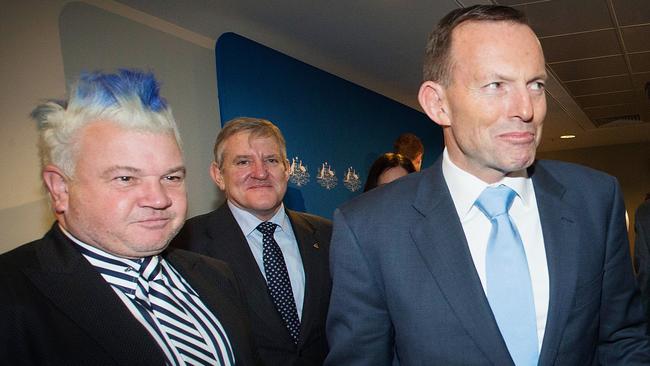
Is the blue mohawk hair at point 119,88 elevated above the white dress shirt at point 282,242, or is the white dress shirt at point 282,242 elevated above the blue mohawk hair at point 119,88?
the blue mohawk hair at point 119,88

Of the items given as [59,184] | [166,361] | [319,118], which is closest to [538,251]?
[166,361]

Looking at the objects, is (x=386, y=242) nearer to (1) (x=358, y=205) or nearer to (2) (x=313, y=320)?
(1) (x=358, y=205)

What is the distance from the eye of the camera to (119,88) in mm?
1436

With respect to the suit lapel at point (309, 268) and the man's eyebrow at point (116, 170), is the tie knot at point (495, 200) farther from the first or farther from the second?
the suit lapel at point (309, 268)

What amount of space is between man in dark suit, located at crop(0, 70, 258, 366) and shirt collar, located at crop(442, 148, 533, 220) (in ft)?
2.34

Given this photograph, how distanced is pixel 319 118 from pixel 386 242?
12.9 ft

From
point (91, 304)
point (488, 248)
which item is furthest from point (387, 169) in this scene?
point (91, 304)

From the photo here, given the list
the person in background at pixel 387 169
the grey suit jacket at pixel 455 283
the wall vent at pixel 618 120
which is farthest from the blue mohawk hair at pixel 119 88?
the wall vent at pixel 618 120

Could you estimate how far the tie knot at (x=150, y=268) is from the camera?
4.78ft

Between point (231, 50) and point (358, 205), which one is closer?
point (358, 205)

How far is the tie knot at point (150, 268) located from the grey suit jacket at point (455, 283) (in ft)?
1.52

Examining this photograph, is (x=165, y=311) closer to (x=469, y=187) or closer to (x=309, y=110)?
(x=469, y=187)

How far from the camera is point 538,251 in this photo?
4.91ft

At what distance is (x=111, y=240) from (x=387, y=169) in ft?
7.55
